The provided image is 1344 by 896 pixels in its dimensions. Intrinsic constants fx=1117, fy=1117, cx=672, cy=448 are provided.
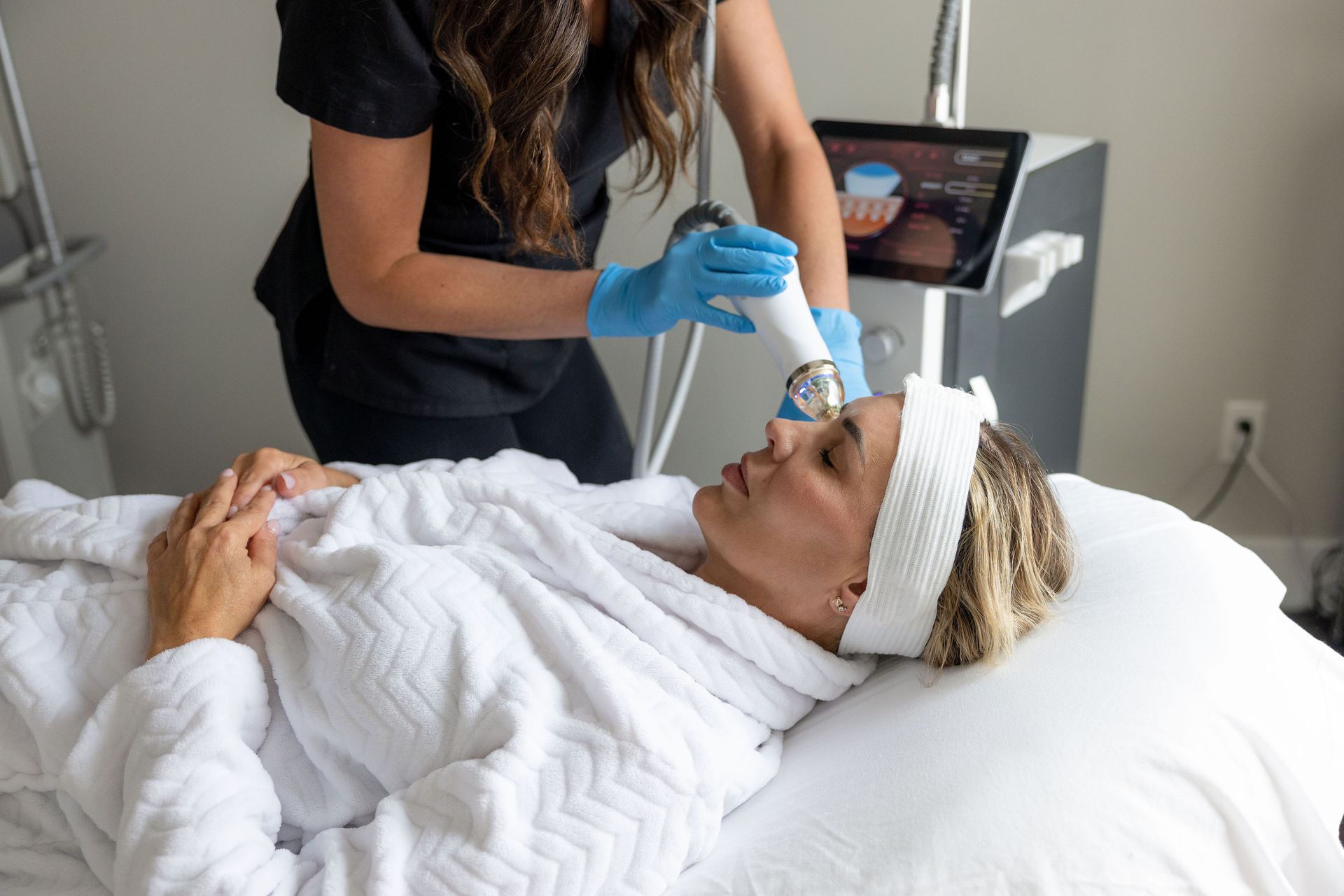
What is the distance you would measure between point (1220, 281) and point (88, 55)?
2.28 meters

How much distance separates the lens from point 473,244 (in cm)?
145

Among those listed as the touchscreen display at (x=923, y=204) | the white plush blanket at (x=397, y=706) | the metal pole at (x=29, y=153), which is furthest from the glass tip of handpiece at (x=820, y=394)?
the metal pole at (x=29, y=153)

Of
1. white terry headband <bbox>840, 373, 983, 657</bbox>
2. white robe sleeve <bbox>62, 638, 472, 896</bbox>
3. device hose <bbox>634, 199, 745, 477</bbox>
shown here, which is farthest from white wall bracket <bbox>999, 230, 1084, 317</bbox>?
white robe sleeve <bbox>62, 638, 472, 896</bbox>

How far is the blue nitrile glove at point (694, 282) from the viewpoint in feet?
3.89

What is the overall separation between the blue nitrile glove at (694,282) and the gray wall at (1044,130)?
0.55 meters

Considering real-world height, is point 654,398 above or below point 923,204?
below

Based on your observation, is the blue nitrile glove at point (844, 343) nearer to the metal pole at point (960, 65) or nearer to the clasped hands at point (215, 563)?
the metal pole at point (960, 65)

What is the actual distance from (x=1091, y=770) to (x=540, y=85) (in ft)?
2.79

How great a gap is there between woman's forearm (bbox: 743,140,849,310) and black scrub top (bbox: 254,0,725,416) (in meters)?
0.22

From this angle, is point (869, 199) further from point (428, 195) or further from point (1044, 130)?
point (1044, 130)

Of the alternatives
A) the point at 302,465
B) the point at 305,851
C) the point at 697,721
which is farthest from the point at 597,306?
the point at 305,851

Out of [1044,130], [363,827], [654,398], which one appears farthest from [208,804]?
[1044,130]

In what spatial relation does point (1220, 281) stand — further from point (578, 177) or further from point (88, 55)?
point (88, 55)

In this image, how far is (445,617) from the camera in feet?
3.43
